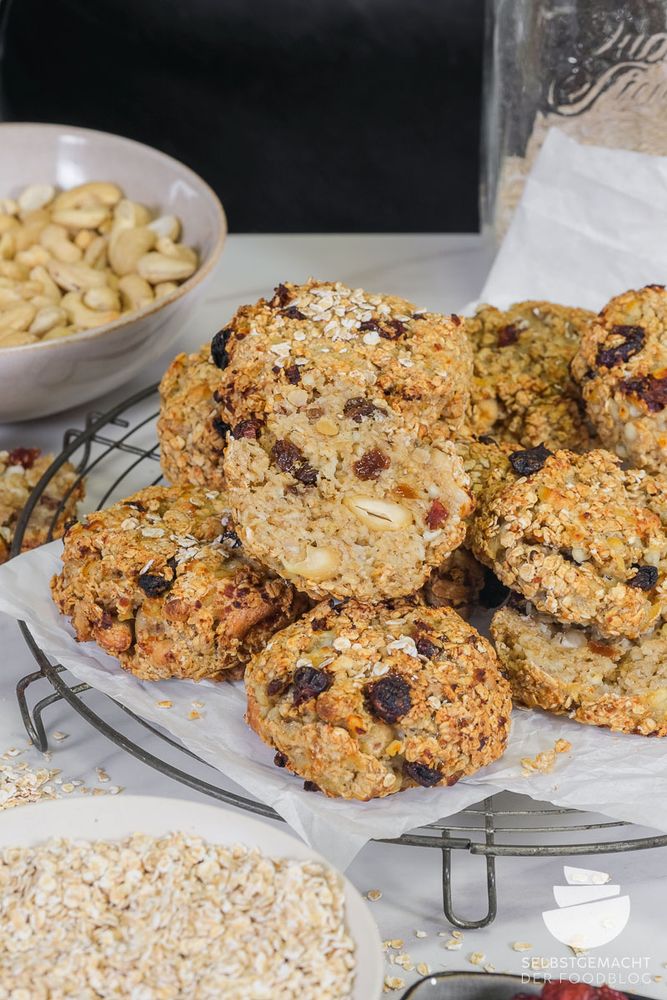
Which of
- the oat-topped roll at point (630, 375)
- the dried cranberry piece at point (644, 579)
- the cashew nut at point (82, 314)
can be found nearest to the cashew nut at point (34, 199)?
the cashew nut at point (82, 314)

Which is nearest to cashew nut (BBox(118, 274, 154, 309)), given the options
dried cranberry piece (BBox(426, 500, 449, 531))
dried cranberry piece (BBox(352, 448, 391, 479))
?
dried cranberry piece (BBox(352, 448, 391, 479))

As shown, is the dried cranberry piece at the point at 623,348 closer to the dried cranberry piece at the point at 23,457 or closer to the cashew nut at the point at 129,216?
the dried cranberry piece at the point at 23,457

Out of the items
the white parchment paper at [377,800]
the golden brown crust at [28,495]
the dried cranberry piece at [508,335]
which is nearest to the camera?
the white parchment paper at [377,800]

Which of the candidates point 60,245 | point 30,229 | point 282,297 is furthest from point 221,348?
point 30,229

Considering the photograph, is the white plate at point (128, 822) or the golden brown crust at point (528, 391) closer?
the white plate at point (128, 822)

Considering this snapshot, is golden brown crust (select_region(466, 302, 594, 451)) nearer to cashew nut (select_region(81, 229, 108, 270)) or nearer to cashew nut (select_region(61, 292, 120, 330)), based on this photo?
cashew nut (select_region(61, 292, 120, 330))

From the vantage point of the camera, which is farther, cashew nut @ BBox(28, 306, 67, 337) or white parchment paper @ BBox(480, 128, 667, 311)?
white parchment paper @ BBox(480, 128, 667, 311)

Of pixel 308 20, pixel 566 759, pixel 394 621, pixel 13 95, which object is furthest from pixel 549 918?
pixel 13 95
